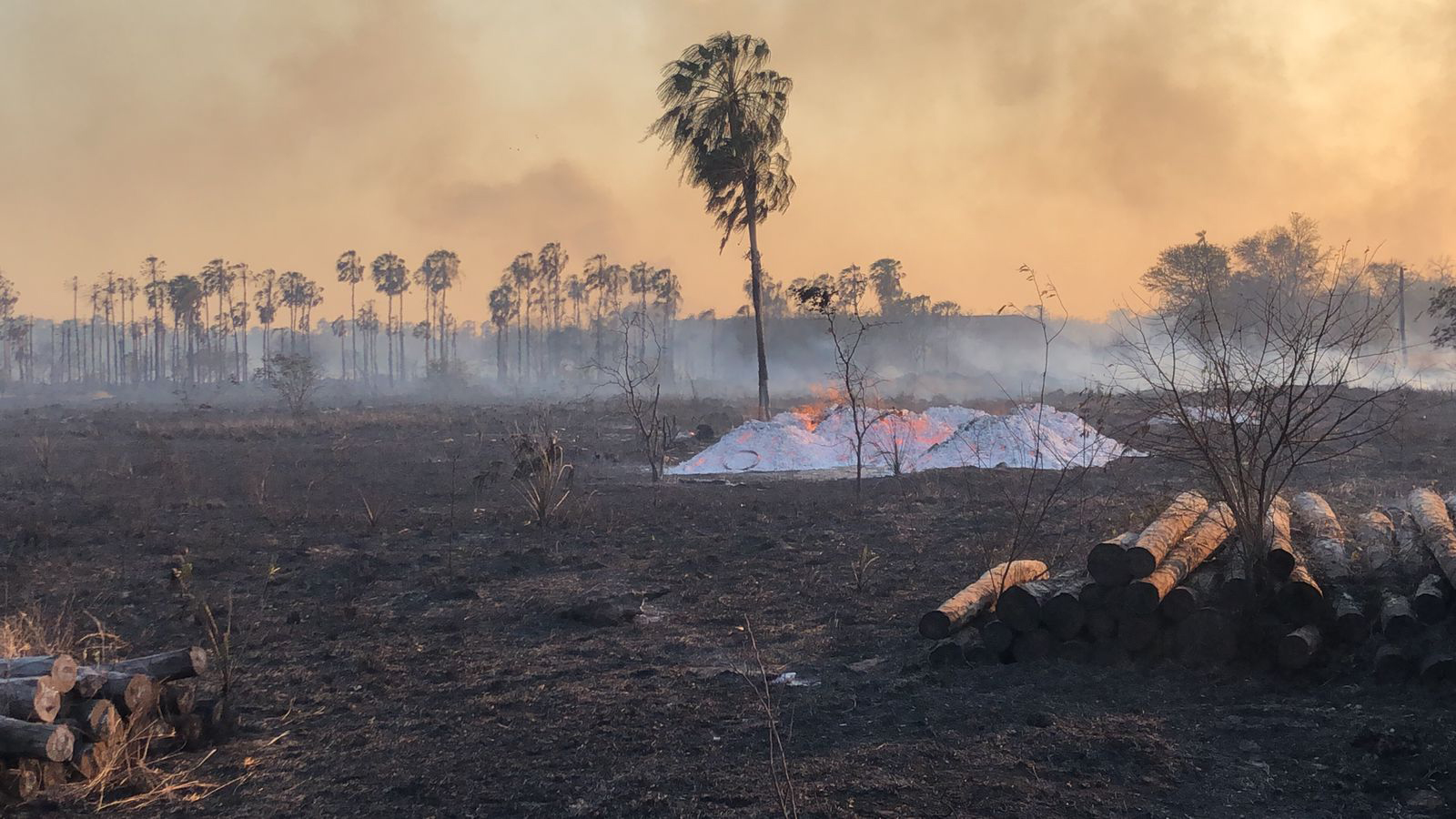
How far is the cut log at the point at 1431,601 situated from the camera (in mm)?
5727

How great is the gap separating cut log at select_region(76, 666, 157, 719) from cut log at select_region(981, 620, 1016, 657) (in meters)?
5.40

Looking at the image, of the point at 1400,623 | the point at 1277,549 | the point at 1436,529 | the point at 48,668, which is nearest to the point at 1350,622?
the point at 1400,623

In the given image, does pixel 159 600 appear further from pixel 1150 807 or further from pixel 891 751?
pixel 1150 807

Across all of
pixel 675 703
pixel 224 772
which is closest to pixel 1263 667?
pixel 675 703

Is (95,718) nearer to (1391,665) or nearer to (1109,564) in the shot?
(1109,564)

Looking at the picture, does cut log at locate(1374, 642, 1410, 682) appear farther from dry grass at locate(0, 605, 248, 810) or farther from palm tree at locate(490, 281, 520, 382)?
palm tree at locate(490, 281, 520, 382)

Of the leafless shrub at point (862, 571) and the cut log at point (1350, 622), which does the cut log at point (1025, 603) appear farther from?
the leafless shrub at point (862, 571)

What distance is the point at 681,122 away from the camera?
89.4 feet

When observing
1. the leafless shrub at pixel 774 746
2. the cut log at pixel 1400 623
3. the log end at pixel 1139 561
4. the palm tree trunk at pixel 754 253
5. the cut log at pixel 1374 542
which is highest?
the palm tree trunk at pixel 754 253

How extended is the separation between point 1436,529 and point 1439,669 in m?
2.21

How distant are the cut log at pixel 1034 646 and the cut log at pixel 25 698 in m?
5.89

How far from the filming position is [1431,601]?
18.8 feet

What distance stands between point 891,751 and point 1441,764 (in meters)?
2.70

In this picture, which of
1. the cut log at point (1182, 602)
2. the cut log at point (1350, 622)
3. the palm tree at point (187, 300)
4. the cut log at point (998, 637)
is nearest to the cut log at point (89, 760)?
the cut log at point (998, 637)
